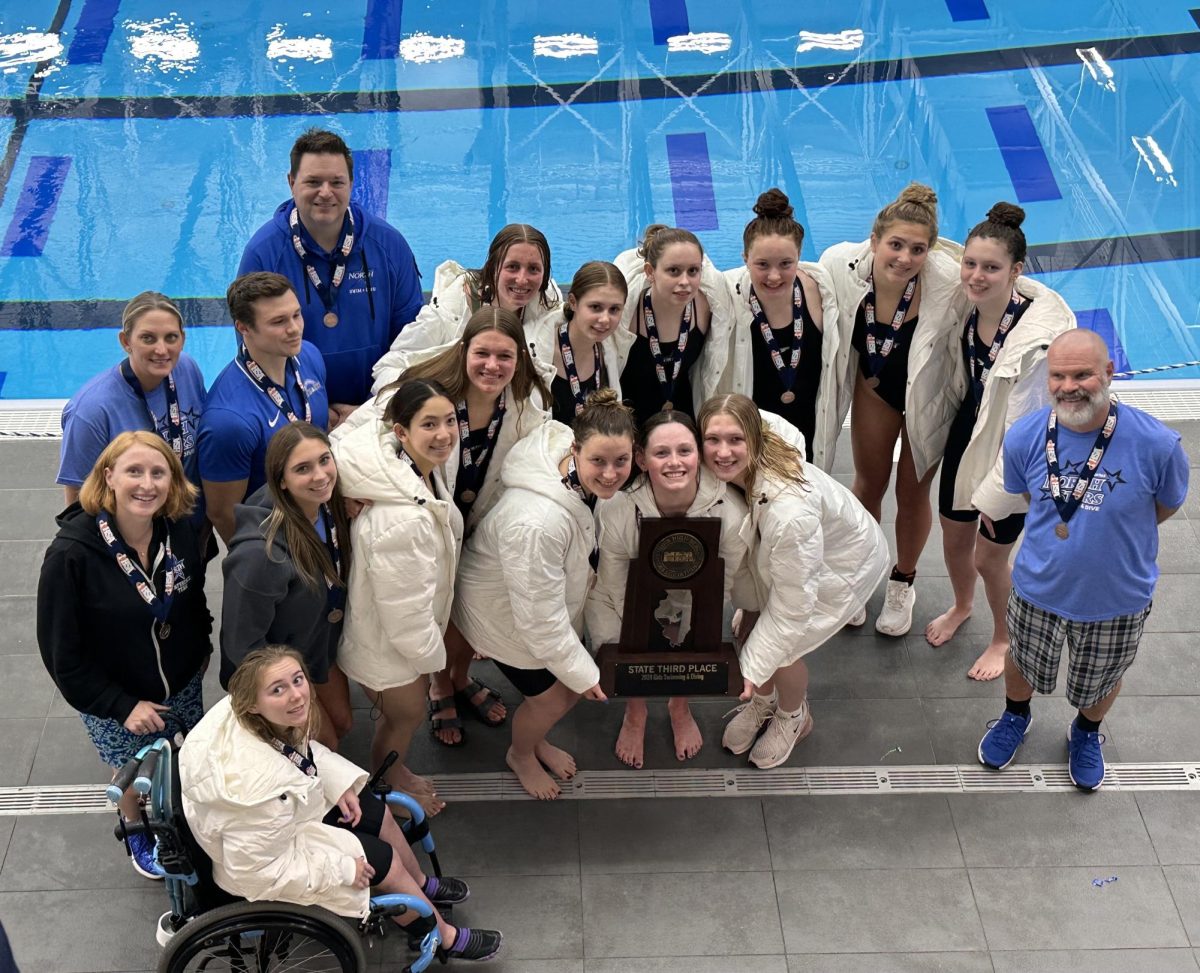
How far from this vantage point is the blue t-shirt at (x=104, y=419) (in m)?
3.61

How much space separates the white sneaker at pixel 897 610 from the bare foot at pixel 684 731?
0.86 m

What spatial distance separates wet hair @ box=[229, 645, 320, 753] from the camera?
3.10 m

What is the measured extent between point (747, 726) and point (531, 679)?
826 mm

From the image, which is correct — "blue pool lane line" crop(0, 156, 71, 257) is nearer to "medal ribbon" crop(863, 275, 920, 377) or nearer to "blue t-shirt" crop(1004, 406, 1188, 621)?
"medal ribbon" crop(863, 275, 920, 377)

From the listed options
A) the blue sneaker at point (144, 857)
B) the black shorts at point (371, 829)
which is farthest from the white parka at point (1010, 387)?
the blue sneaker at point (144, 857)

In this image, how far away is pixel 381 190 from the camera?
26.3 ft

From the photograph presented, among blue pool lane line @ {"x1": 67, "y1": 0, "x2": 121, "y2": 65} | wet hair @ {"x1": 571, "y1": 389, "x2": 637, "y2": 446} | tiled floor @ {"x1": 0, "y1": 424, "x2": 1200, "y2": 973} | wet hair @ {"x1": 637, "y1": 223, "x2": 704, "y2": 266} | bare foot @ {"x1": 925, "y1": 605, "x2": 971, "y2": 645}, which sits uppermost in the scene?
blue pool lane line @ {"x1": 67, "y1": 0, "x2": 121, "y2": 65}

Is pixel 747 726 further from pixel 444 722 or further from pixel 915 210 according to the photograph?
pixel 915 210

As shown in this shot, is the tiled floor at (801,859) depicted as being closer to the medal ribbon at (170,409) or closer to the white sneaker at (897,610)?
the white sneaker at (897,610)

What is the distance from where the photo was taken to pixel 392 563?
3.45m

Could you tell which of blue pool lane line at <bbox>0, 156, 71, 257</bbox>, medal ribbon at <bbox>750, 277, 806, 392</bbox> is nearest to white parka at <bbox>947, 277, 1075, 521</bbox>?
medal ribbon at <bbox>750, 277, 806, 392</bbox>

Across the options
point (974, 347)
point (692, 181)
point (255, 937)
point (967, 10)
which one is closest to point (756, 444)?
point (974, 347)

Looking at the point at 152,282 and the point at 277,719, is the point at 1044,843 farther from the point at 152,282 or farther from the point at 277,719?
the point at 152,282

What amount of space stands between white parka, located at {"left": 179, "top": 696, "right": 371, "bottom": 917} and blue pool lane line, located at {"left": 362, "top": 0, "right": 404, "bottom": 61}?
22.7 feet
